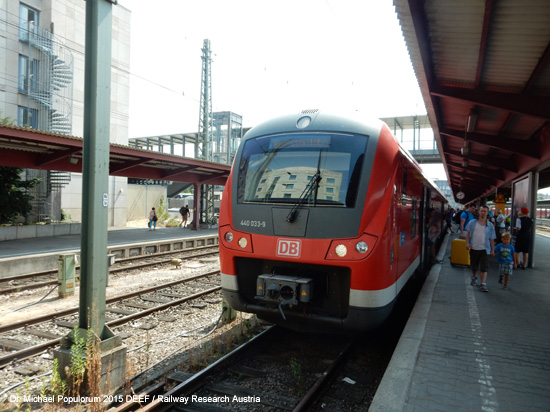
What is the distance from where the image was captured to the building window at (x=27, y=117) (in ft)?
74.1

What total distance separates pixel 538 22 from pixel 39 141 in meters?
12.9

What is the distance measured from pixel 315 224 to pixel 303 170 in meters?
0.73

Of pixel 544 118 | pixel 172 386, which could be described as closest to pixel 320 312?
pixel 172 386

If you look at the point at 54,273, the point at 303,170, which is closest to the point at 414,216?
the point at 303,170

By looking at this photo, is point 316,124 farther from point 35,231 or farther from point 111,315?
point 35,231

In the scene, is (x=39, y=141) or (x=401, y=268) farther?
(x=39, y=141)

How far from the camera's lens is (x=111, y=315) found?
747 cm

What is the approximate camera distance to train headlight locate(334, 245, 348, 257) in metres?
4.47

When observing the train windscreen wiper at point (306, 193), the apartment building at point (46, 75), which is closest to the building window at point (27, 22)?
the apartment building at point (46, 75)

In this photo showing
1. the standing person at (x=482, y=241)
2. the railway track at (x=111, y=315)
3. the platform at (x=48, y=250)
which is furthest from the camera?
the platform at (x=48, y=250)

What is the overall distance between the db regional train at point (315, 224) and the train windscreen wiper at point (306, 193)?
1 centimetres

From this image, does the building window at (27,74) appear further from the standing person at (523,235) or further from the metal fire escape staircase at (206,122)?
the standing person at (523,235)

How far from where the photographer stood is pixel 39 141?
12.5 meters

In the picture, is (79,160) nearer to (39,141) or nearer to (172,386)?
(39,141)
